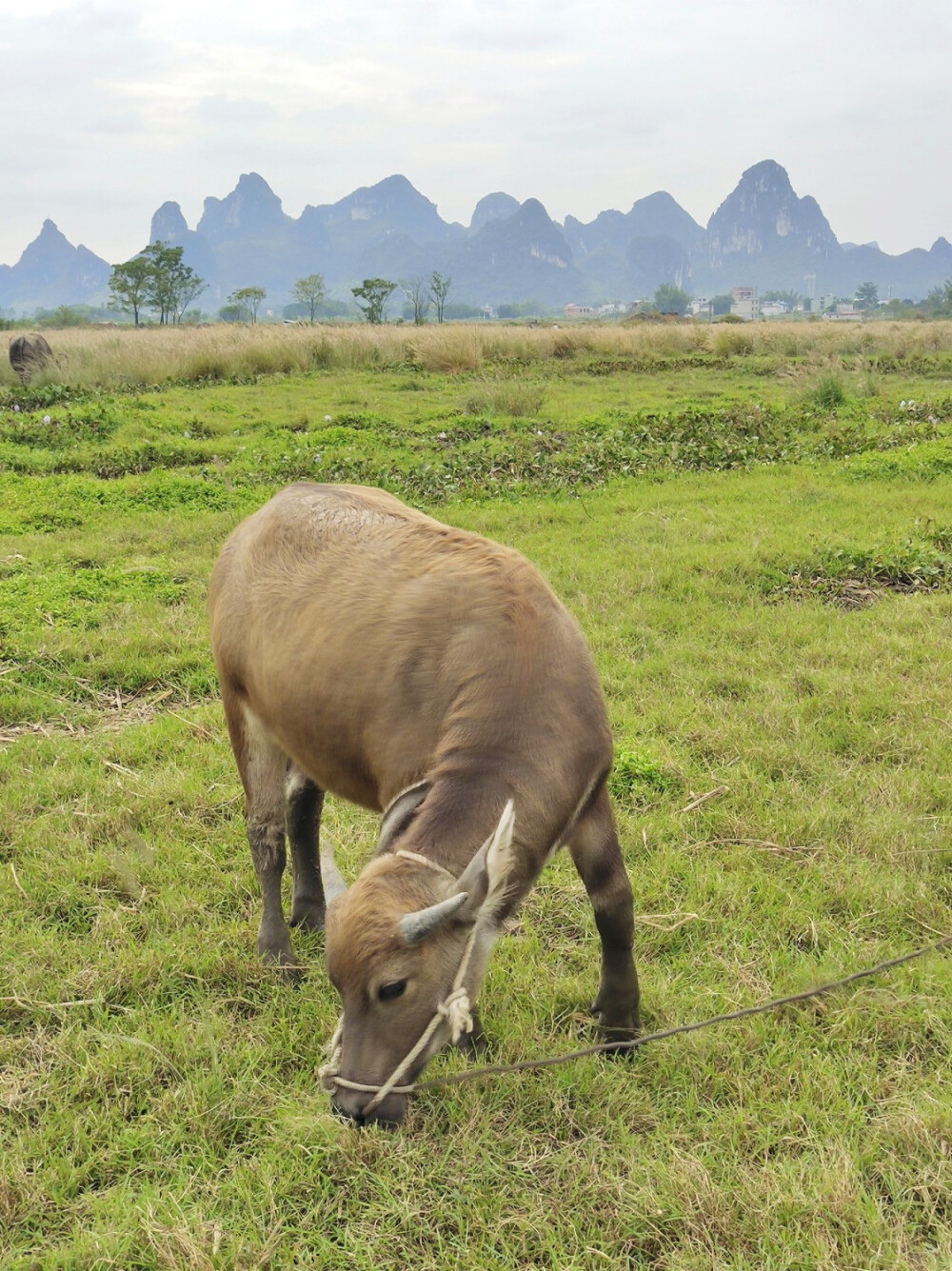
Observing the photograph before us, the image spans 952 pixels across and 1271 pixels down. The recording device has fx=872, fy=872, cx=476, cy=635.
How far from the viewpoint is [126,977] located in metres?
3.07

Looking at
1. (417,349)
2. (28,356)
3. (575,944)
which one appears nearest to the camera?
(575,944)

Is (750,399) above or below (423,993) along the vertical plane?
above

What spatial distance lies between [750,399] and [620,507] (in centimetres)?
704

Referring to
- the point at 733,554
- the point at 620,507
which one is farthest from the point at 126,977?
the point at 620,507

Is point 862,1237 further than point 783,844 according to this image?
No

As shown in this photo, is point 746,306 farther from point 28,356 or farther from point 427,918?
point 427,918

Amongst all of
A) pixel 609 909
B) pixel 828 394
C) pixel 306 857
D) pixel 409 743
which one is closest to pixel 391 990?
pixel 409 743

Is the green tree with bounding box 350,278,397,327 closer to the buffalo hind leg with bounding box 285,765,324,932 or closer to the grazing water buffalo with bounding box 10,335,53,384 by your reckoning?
the grazing water buffalo with bounding box 10,335,53,384

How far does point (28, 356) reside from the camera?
16094mm

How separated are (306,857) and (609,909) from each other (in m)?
1.41

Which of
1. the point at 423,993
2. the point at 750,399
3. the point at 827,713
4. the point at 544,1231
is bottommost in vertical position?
the point at 544,1231

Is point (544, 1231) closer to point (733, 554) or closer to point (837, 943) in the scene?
point (837, 943)

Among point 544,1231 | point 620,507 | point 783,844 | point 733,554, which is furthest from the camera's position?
point 620,507

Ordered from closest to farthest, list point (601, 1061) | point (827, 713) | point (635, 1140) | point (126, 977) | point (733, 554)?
point (635, 1140) → point (601, 1061) → point (126, 977) → point (827, 713) → point (733, 554)
